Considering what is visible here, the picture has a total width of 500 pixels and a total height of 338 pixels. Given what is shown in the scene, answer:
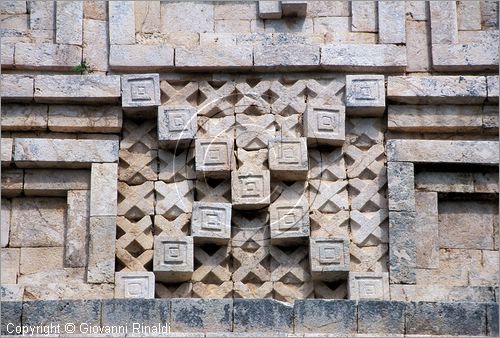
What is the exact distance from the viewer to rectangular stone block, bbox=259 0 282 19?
1541 cm

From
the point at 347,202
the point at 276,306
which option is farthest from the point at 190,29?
the point at 276,306

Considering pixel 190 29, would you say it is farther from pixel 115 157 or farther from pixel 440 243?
pixel 440 243

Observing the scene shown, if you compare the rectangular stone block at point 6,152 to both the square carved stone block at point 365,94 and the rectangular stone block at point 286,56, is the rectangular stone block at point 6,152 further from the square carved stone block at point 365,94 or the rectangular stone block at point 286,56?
the square carved stone block at point 365,94

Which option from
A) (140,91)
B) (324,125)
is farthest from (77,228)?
(324,125)

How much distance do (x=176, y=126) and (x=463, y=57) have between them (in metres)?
2.57

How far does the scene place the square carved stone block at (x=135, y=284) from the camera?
1441cm

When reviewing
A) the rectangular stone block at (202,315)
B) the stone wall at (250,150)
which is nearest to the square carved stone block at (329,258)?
the stone wall at (250,150)

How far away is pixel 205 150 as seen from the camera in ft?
48.9

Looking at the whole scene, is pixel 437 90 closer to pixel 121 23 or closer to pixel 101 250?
pixel 121 23

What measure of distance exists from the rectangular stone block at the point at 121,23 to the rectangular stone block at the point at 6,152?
4.15ft

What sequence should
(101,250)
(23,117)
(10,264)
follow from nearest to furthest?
(101,250) → (10,264) → (23,117)

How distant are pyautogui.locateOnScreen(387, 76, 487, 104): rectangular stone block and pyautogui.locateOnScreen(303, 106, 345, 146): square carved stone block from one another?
0.49m

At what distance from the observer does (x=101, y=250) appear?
1459cm

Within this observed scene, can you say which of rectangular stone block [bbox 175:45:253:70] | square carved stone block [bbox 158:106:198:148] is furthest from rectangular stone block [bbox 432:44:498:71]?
square carved stone block [bbox 158:106:198:148]
